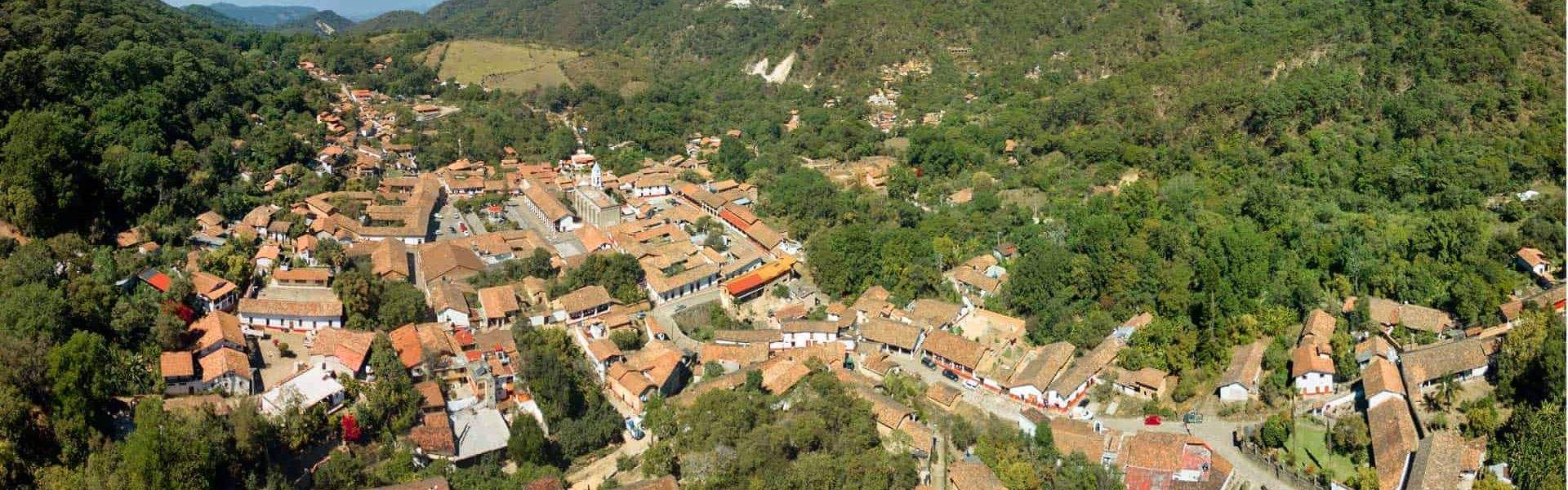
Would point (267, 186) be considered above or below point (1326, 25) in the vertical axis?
above

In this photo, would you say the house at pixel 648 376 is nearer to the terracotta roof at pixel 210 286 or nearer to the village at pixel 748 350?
the village at pixel 748 350

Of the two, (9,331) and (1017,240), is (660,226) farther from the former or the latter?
(9,331)

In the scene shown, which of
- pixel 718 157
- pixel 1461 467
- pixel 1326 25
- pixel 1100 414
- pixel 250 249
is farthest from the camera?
pixel 718 157

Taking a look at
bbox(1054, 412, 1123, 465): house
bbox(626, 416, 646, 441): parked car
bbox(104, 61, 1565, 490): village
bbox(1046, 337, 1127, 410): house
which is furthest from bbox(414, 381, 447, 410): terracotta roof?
bbox(1046, 337, 1127, 410): house

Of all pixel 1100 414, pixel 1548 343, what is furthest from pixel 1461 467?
pixel 1100 414

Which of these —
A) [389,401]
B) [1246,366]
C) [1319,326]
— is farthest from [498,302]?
[1319,326]

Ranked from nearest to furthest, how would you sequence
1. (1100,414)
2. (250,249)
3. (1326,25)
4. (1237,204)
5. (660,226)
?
(1100,414)
(250,249)
(1237,204)
(660,226)
(1326,25)
